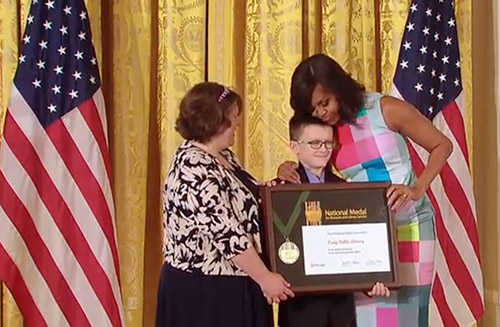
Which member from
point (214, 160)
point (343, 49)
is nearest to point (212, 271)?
point (214, 160)

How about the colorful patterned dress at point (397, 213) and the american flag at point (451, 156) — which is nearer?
the colorful patterned dress at point (397, 213)

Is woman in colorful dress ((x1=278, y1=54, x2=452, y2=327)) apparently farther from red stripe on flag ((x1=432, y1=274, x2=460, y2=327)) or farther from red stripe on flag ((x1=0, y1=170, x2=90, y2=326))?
red stripe on flag ((x1=0, y1=170, x2=90, y2=326))

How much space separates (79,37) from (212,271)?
101cm

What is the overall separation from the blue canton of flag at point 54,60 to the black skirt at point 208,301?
78 centimetres

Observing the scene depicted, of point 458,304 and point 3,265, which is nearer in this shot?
point 3,265

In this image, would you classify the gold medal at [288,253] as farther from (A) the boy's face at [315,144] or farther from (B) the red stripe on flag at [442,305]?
(B) the red stripe on flag at [442,305]

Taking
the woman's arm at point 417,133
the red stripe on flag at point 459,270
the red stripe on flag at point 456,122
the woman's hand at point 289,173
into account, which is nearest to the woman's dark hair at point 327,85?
the woman's arm at point 417,133

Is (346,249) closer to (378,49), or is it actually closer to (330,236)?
(330,236)

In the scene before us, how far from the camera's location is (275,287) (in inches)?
93.0

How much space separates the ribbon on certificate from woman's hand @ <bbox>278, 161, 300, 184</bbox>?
0.11 metres

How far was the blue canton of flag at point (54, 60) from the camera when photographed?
9.37 feet

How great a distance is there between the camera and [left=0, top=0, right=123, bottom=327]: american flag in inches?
112

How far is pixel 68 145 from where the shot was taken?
9.57 feet

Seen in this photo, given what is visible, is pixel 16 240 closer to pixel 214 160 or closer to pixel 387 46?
pixel 214 160
